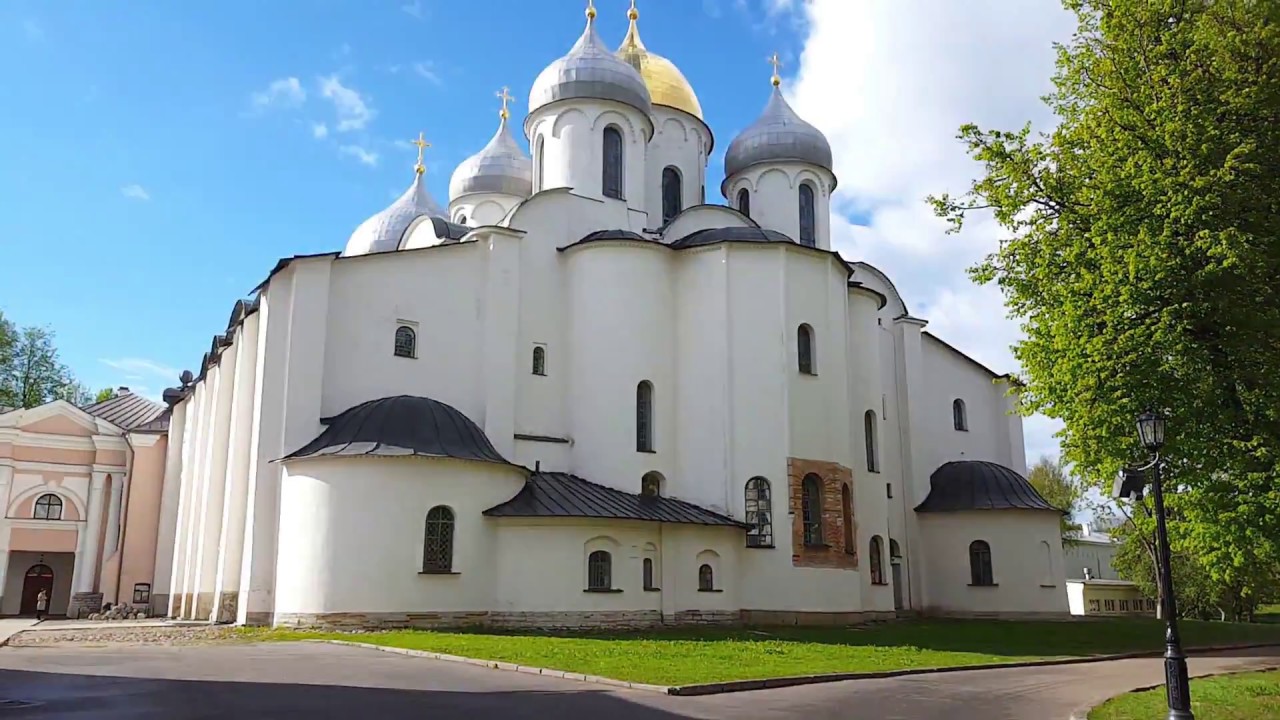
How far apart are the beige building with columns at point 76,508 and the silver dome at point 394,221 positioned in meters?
10.3

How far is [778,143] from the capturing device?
3525 cm

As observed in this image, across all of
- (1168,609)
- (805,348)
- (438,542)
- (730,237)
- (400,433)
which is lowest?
(1168,609)

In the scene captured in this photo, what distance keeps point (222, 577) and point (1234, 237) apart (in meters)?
22.5

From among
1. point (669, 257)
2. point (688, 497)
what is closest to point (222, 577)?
point (688, 497)

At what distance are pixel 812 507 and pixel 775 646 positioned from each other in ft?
24.4

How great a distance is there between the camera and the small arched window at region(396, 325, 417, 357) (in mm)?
25562

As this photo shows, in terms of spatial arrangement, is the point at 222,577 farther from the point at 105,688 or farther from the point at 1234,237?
the point at 1234,237

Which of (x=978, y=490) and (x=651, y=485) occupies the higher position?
(x=978, y=490)

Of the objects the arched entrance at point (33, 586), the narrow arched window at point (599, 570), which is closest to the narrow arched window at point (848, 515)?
the narrow arched window at point (599, 570)

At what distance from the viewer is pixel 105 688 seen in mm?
12414

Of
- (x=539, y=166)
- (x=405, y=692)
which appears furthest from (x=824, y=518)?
(x=405, y=692)

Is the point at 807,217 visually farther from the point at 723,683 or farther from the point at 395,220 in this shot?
the point at 723,683

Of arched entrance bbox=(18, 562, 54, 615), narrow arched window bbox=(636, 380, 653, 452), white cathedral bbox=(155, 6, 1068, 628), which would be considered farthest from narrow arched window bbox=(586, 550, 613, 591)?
arched entrance bbox=(18, 562, 54, 615)

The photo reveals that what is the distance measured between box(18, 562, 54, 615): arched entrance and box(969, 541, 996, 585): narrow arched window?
109ft
